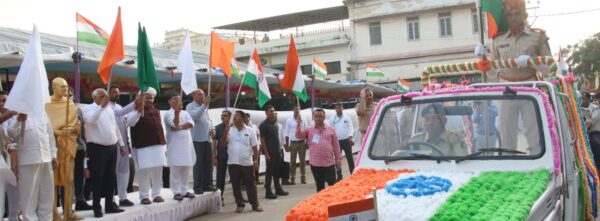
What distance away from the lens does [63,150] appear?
22.6ft

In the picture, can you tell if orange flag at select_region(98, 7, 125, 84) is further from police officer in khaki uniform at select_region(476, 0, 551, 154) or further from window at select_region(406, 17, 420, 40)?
window at select_region(406, 17, 420, 40)

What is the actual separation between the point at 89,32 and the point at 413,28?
100 feet

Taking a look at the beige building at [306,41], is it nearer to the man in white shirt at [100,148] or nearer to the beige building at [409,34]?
the beige building at [409,34]

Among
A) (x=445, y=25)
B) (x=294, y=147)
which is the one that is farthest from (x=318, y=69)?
(x=445, y=25)

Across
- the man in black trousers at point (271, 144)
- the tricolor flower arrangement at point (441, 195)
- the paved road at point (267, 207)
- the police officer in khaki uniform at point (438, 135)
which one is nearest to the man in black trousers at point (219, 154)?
the paved road at point (267, 207)

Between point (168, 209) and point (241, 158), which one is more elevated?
point (241, 158)

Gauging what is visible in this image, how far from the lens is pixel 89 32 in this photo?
7711 millimetres

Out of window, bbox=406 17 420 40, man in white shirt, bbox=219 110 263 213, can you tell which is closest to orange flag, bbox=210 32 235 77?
man in white shirt, bbox=219 110 263 213

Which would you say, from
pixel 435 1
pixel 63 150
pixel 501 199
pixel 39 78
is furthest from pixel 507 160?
pixel 435 1

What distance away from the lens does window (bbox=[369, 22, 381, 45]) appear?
37.1 m

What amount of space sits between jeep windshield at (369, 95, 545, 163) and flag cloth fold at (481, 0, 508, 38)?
2.24 metres

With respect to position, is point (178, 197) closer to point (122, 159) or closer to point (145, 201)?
point (145, 201)

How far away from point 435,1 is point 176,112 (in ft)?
95.6

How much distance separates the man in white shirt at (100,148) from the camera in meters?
7.04
